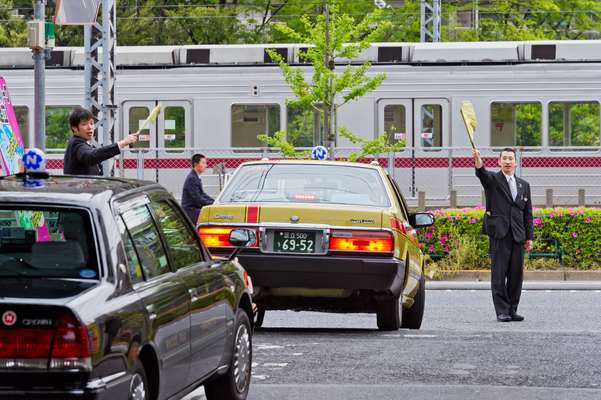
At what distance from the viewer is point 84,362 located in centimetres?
575

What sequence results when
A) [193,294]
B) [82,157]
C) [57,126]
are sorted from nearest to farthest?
1. [193,294]
2. [82,157]
3. [57,126]

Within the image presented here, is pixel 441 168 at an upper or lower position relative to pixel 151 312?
lower

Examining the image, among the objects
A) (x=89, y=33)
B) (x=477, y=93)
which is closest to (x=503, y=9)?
(x=477, y=93)

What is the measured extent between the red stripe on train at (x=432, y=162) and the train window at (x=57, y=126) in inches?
29.1

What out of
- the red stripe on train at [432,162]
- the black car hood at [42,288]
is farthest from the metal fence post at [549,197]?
the black car hood at [42,288]

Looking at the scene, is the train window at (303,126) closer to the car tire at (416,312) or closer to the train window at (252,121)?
the train window at (252,121)

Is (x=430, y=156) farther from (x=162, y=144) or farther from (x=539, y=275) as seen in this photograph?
(x=539, y=275)

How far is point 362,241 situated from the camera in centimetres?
1157

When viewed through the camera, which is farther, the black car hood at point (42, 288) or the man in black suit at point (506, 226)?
the man in black suit at point (506, 226)

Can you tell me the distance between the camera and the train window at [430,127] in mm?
29578

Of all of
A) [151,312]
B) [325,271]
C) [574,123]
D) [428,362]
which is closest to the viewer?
[151,312]

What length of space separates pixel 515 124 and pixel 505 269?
615 inches

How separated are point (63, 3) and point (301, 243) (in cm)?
776

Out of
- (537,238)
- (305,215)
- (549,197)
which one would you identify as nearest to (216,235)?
(305,215)
